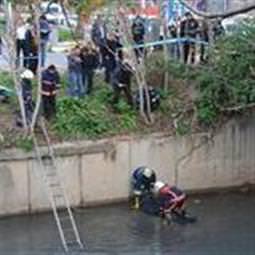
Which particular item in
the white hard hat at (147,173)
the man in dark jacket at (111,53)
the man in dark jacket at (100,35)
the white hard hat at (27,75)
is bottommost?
the white hard hat at (147,173)

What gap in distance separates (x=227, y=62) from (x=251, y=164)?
282 centimetres

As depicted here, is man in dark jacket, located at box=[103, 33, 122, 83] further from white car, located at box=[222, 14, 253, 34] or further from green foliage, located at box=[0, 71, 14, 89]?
white car, located at box=[222, 14, 253, 34]

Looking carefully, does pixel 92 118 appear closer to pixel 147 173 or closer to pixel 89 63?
pixel 89 63

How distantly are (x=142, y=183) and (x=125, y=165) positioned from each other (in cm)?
100

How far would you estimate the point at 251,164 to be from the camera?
23641 mm

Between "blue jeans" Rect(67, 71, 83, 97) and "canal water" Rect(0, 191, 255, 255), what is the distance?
3289 millimetres

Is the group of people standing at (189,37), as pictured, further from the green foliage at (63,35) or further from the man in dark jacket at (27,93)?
the green foliage at (63,35)

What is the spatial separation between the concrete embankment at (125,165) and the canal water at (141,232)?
47 centimetres

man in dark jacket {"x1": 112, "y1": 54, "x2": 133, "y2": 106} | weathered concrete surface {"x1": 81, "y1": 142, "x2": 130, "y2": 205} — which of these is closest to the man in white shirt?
man in dark jacket {"x1": 112, "y1": 54, "x2": 133, "y2": 106}

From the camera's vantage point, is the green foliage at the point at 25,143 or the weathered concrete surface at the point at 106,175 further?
the weathered concrete surface at the point at 106,175

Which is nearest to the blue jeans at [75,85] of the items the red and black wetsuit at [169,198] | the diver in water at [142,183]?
the diver in water at [142,183]

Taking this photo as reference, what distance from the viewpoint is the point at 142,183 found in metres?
21.4

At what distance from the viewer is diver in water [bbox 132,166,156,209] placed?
70.0 feet

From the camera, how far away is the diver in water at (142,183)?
21.3m
